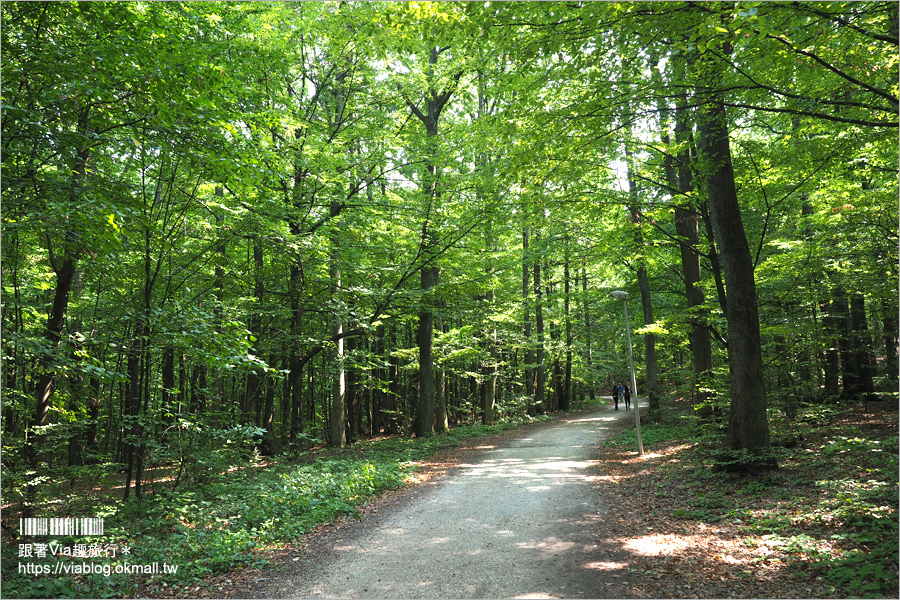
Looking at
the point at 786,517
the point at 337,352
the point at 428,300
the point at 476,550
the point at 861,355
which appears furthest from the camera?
the point at 428,300

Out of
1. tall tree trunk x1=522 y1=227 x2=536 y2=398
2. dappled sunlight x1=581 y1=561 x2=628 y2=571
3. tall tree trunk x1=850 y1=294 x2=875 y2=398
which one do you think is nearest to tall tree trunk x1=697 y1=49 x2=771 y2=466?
dappled sunlight x1=581 y1=561 x2=628 y2=571

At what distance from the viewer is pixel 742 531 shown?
5.12 meters

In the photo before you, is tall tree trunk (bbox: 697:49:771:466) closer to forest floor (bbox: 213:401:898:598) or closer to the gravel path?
forest floor (bbox: 213:401:898:598)

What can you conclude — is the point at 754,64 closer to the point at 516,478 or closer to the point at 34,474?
the point at 516,478

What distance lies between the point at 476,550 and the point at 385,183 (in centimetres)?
1258

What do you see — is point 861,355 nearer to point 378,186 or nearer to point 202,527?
point 202,527

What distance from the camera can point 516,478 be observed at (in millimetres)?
8945

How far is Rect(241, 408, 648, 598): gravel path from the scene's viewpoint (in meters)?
4.33

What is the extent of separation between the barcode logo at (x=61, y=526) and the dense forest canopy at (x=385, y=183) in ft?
1.31

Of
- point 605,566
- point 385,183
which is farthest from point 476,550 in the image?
point 385,183

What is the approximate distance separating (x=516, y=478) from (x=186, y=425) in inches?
232

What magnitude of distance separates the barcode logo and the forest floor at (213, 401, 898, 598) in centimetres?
208

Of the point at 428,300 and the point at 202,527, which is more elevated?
the point at 428,300

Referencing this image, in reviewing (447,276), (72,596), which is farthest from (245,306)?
(72,596)
